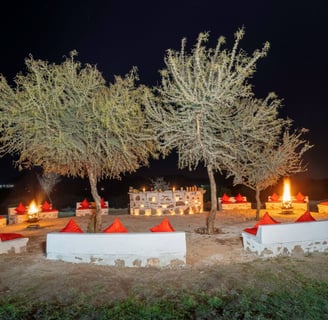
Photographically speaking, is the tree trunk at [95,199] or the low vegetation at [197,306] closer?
the low vegetation at [197,306]

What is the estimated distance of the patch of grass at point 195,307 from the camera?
16.5 ft

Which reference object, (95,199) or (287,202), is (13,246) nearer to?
(95,199)

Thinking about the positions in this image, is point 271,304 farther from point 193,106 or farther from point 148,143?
point 148,143

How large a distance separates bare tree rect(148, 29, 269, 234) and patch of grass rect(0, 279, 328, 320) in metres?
5.49

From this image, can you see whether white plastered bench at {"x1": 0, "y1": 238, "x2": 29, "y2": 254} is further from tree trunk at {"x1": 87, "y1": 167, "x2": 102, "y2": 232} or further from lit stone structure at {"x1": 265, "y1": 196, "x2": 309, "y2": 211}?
lit stone structure at {"x1": 265, "y1": 196, "x2": 309, "y2": 211}

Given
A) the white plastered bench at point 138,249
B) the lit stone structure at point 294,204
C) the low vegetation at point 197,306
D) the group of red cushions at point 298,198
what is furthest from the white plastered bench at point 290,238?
the group of red cushions at point 298,198

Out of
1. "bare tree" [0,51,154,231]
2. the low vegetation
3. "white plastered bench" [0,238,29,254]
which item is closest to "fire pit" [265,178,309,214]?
"bare tree" [0,51,154,231]

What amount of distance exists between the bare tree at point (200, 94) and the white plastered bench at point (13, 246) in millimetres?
5758

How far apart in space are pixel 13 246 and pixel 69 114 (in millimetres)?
4781

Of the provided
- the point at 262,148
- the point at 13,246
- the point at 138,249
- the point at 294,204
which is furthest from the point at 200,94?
the point at 294,204

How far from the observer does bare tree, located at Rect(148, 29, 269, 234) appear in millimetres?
9609

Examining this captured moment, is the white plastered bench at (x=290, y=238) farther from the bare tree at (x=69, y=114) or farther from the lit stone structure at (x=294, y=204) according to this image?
the lit stone structure at (x=294, y=204)

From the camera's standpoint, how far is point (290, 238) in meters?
8.62

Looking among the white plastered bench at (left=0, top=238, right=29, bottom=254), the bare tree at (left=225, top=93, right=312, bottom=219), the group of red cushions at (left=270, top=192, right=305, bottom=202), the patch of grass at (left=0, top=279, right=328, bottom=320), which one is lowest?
the patch of grass at (left=0, top=279, right=328, bottom=320)
